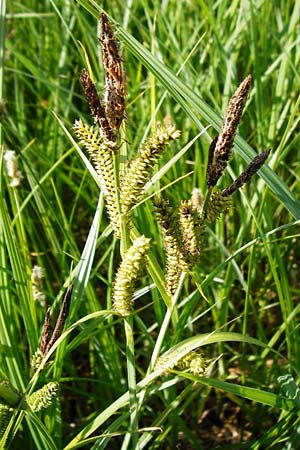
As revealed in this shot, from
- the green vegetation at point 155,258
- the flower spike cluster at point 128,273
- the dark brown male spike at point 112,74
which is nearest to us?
the dark brown male spike at point 112,74

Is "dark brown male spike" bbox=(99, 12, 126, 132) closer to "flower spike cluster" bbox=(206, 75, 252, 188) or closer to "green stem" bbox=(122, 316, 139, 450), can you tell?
"flower spike cluster" bbox=(206, 75, 252, 188)

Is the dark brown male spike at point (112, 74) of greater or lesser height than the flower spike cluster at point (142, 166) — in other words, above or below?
above

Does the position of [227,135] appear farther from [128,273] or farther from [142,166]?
[128,273]

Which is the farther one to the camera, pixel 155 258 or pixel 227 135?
pixel 155 258

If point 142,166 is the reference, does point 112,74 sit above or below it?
above

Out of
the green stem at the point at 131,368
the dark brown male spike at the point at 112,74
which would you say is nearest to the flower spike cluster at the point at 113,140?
the dark brown male spike at the point at 112,74

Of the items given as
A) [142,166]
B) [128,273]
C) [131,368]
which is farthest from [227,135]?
[131,368]

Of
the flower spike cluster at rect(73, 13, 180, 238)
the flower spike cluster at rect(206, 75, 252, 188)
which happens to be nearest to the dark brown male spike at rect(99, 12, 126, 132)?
the flower spike cluster at rect(73, 13, 180, 238)

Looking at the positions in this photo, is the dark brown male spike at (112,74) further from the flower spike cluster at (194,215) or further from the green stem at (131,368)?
the green stem at (131,368)

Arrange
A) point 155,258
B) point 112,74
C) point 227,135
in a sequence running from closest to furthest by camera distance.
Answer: point 112,74 → point 227,135 → point 155,258
